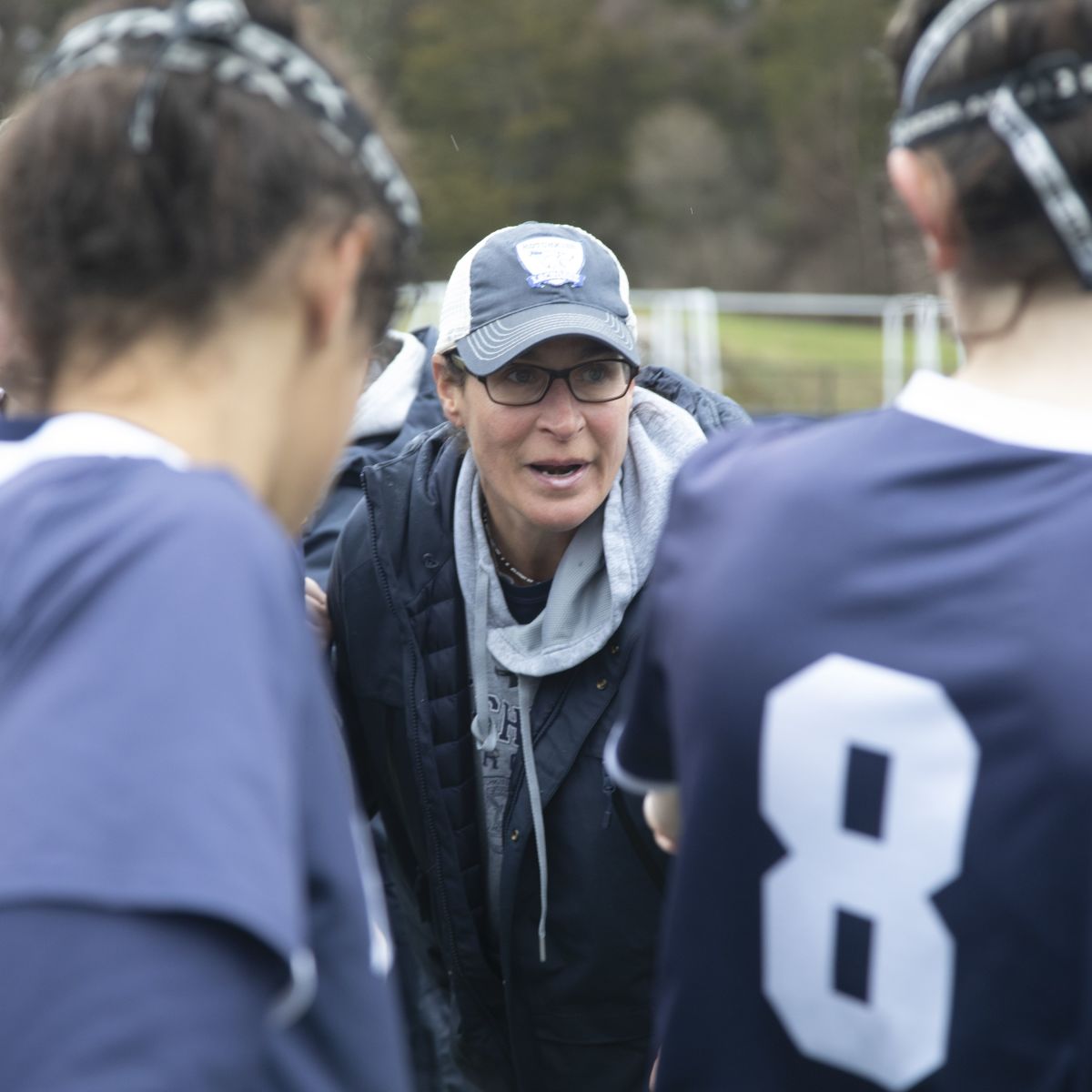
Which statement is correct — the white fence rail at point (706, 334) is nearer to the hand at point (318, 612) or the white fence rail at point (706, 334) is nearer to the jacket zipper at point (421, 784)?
the hand at point (318, 612)

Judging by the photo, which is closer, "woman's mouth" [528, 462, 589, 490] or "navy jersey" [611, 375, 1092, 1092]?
"navy jersey" [611, 375, 1092, 1092]

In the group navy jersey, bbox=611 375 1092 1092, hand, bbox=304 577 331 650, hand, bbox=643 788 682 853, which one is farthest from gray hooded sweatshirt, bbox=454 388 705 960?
navy jersey, bbox=611 375 1092 1092

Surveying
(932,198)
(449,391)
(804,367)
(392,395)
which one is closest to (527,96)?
(804,367)

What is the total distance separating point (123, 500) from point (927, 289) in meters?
1.49

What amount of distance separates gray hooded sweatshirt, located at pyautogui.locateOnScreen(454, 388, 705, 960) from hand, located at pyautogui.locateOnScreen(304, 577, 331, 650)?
325mm

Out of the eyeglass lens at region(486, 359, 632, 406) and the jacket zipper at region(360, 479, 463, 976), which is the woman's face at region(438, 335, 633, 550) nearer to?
the eyeglass lens at region(486, 359, 632, 406)

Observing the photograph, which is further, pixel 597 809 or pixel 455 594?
pixel 455 594

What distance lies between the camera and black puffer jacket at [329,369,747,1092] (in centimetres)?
256

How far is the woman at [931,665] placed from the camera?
1.17 m

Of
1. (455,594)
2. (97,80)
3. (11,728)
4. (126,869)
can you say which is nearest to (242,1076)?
(126,869)

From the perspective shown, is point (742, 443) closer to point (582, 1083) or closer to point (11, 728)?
point (11, 728)

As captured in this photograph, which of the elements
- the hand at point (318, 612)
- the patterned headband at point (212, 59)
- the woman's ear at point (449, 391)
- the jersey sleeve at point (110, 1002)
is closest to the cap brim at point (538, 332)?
the woman's ear at point (449, 391)

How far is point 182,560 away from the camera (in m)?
0.96

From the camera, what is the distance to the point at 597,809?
2551 mm
